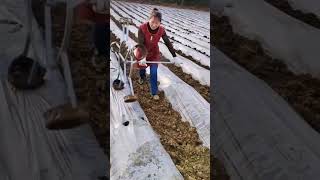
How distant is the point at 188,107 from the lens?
183cm

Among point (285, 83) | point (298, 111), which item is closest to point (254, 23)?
point (285, 83)

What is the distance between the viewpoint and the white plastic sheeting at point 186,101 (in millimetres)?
1804

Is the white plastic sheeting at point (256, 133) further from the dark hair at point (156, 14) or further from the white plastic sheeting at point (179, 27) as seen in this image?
the dark hair at point (156, 14)

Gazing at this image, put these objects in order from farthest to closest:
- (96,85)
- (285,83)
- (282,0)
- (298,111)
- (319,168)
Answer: (282,0) → (285,83) → (298,111) → (96,85) → (319,168)

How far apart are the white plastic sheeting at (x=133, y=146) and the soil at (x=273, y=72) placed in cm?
41

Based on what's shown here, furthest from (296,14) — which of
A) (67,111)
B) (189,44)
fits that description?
(67,111)

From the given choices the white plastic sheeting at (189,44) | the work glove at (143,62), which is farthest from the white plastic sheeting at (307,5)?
the work glove at (143,62)

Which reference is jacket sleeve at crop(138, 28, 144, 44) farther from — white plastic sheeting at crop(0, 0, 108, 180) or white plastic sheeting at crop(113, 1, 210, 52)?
white plastic sheeting at crop(0, 0, 108, 180)

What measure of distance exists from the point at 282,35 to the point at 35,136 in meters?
1.17

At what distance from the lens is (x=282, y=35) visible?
2.32m

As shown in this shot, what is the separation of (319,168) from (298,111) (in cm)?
37

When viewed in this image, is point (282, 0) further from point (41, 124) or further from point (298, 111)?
point (41, 124)

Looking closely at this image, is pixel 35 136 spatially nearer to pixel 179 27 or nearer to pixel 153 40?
pixel 153 40

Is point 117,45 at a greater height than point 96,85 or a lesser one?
greater
